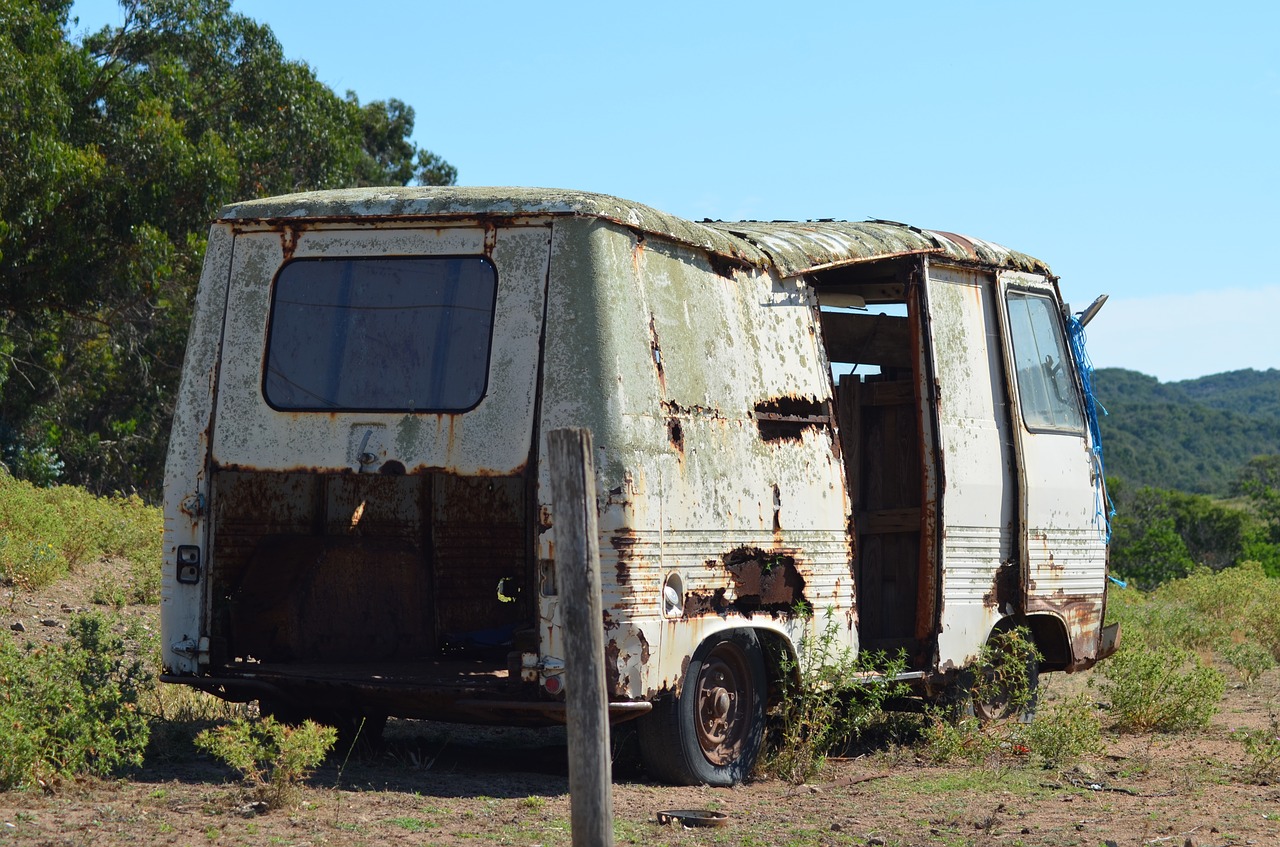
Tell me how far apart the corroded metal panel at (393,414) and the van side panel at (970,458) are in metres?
2.64

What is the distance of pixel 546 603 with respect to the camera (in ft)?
19.7

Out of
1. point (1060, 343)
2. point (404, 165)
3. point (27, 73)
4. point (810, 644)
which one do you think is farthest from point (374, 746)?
point (404, 165)

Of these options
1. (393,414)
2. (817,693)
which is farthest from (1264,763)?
(393,414)

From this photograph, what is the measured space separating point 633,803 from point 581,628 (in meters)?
1.87

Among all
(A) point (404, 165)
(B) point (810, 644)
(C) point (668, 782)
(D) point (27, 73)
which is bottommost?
(C) point (668, 782)

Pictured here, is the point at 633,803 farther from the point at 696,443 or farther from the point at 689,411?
the point at 689,411

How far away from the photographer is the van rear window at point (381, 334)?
634 cm

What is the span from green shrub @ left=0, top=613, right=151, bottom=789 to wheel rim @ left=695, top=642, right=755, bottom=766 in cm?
241

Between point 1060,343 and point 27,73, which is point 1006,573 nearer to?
point 1060,343

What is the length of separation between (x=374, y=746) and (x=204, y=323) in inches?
92.3

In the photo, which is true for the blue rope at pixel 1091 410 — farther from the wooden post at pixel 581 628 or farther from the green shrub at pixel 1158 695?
the wooden post at pixel 581 628

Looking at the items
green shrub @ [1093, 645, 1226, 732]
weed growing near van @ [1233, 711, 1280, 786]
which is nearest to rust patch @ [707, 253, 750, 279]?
weed growing near van @ [1233, 711, 1280, 786]

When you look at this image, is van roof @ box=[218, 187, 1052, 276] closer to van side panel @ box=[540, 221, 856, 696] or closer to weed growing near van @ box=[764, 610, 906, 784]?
van side panel @ box=[540, 221, 856, 696]

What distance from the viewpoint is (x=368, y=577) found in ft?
24.2
